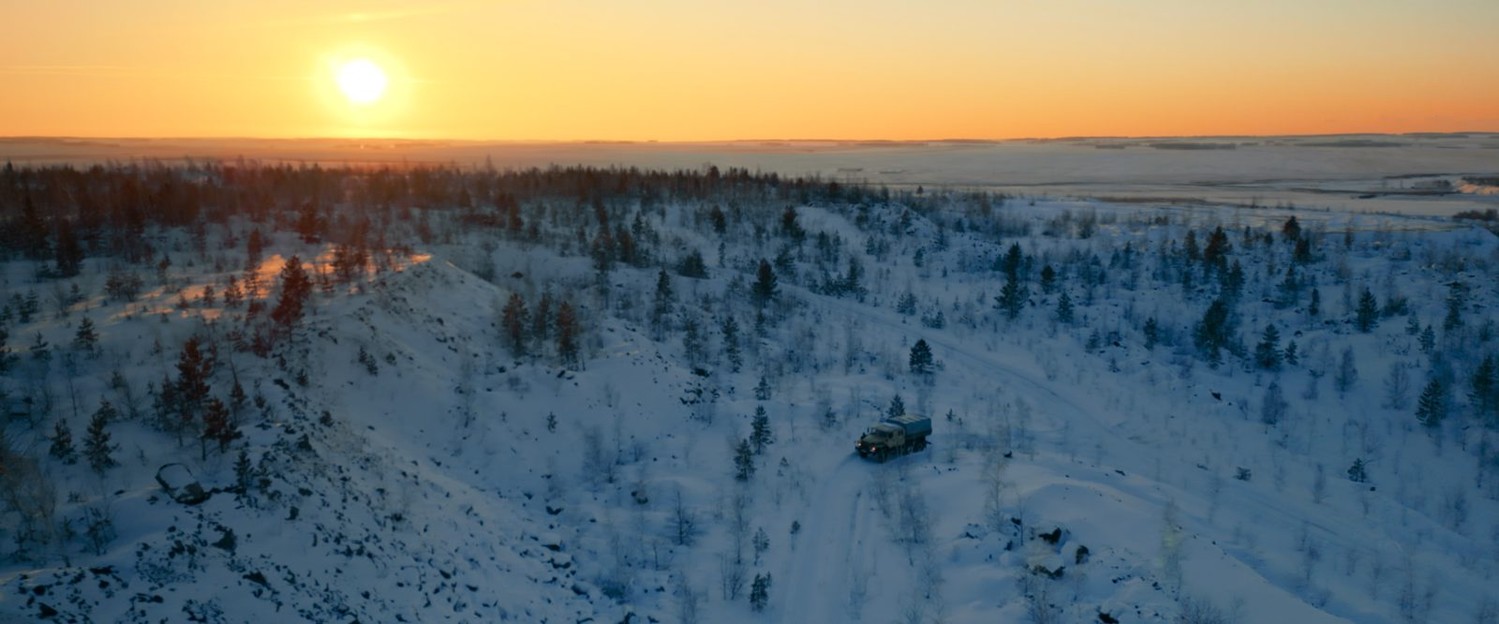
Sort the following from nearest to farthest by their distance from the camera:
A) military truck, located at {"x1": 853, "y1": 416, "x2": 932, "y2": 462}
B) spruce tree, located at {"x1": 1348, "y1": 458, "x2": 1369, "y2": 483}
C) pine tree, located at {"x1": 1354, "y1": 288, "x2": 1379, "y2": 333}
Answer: military truck, located at {"x1": 853, "y1": 416, "x2": 932, "y2": 462}, spruce tree, located at {"x1": 1348, "y1": 458, "x2": 1369, "y2": 483}, pine tree, located at {"x1": 1354, "y1": 288, "x2": 1379, "y2": 333}

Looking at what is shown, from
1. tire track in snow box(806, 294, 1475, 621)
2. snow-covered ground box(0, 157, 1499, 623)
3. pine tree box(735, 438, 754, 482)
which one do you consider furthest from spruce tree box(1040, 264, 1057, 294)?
pine tree box(735, 438, 754, 482)

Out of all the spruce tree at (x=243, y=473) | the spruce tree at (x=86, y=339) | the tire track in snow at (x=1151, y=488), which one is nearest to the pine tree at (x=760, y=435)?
the tire track in snow at (x=1151, y=488)

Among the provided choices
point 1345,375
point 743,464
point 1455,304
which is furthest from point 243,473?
point 1455,304

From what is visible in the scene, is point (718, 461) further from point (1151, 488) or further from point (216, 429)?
point (216, 429)

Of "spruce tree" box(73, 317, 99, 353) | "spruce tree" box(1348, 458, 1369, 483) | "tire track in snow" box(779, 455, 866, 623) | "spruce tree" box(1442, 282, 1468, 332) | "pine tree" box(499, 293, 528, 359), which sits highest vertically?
"spruce tree" box(73, 317, 99, 353)

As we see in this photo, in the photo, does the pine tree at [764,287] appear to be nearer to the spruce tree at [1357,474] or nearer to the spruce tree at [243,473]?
the spruce tree at [1357,474]

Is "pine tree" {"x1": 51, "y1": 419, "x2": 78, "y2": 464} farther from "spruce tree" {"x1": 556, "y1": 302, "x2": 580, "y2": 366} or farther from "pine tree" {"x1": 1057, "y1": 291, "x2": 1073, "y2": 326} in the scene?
"pine tree" {"x1": 1057, "y1": 291, "x2": 1073, "y2": 326}
